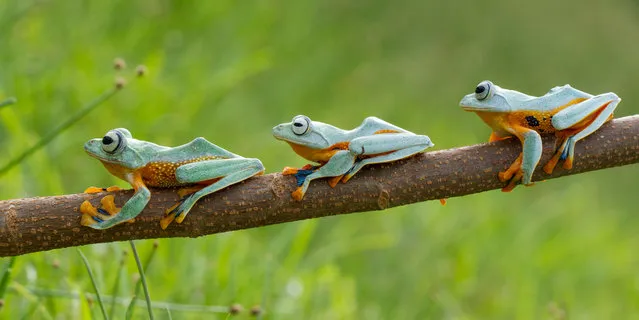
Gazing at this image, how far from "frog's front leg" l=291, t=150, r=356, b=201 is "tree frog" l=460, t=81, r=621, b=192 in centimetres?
21

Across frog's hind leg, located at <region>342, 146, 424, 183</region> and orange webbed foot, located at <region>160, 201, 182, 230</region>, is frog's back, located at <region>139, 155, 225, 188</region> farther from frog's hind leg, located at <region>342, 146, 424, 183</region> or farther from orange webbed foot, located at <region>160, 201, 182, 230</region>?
frog's hind leg, located at <region>342, 146, 424, 183</region>

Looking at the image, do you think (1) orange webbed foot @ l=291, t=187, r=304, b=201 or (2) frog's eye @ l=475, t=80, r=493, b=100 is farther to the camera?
(2) frog's eye @ l=475, t=80, r=493, b=100

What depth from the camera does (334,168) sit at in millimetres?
1330

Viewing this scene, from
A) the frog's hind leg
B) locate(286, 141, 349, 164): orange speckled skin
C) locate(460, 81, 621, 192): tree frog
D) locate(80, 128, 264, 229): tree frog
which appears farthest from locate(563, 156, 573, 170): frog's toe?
locate(80, 128, 264, 229): tree frog

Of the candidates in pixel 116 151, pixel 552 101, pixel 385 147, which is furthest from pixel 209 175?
pixel 552 101

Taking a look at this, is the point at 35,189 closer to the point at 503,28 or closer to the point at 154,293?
the point at 154,293

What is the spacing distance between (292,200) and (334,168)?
8cm

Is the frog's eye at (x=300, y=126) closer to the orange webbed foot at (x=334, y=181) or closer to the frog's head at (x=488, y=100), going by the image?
the orange webbed foot at (x=334, y=181)

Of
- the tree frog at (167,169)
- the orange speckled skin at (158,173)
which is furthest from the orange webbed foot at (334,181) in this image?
the orange speckled skin at (158,173)

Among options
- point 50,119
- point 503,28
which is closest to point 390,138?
point 50,119

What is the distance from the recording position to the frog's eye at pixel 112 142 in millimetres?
Result: 1332

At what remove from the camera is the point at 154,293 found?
234 cm

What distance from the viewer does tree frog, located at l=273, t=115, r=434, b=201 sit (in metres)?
1.33

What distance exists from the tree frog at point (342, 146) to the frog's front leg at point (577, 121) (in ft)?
0.64
